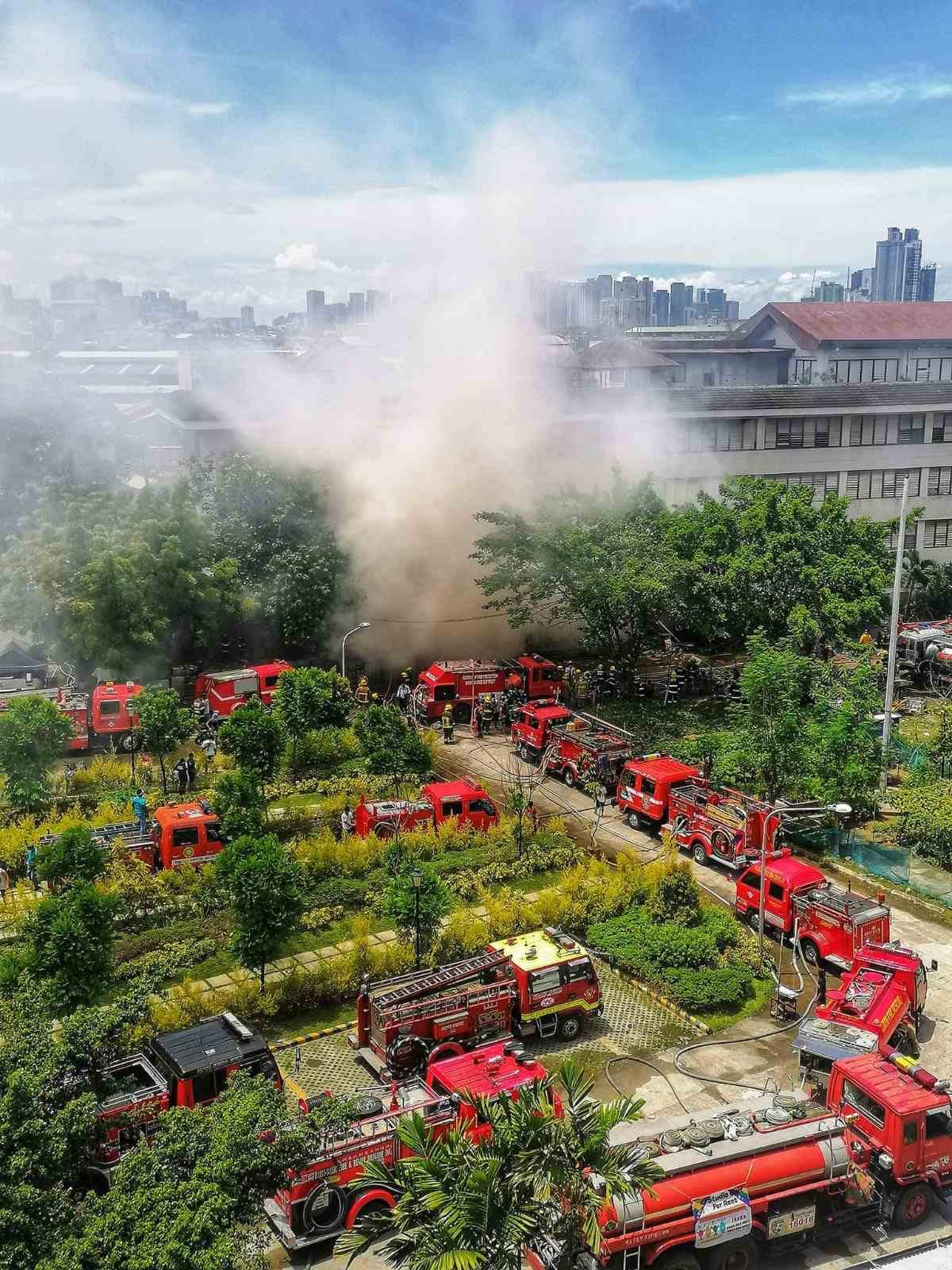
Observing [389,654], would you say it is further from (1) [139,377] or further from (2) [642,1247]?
(1) [139,377]

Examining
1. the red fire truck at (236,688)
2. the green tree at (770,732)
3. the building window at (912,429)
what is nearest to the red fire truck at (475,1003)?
the green tree at (770,732)

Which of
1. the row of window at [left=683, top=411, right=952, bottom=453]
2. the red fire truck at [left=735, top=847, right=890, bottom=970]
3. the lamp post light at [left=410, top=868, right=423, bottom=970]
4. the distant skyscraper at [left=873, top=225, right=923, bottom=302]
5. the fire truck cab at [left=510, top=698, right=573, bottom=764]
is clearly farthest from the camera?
the distant skyscraper at [left=873, top=225, right=923, bottom=302]

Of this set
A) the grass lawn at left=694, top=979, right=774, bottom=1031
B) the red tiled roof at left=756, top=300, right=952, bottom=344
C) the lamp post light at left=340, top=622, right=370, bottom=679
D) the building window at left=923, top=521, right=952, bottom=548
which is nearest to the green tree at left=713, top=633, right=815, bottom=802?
the grass lawn at left=694, top=979, right=774, bottom=1031

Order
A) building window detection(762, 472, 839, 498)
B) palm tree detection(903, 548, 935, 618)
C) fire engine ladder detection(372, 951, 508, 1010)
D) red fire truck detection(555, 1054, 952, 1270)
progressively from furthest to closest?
building window detection(762, 472, 839, 498)
palm tree detection(903, 548, 935, 618)
fire engine ladder detection(372, 951, 508, 1010)
red fire truck detection(555, 1054, 952, 1270)

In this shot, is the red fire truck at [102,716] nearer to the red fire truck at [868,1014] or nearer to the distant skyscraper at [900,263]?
the red fire truck at [868,1014]

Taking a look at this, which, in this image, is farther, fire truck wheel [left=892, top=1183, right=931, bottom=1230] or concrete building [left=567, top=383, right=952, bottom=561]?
concrete building [left=567, top=383, right=952, bottom=561]

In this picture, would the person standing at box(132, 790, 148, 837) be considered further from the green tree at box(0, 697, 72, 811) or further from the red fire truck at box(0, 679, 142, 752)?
the red fire truck at box(0, 679, 142, 752)

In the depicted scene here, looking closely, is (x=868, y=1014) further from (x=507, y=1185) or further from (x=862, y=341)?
(x=862, y=341)
